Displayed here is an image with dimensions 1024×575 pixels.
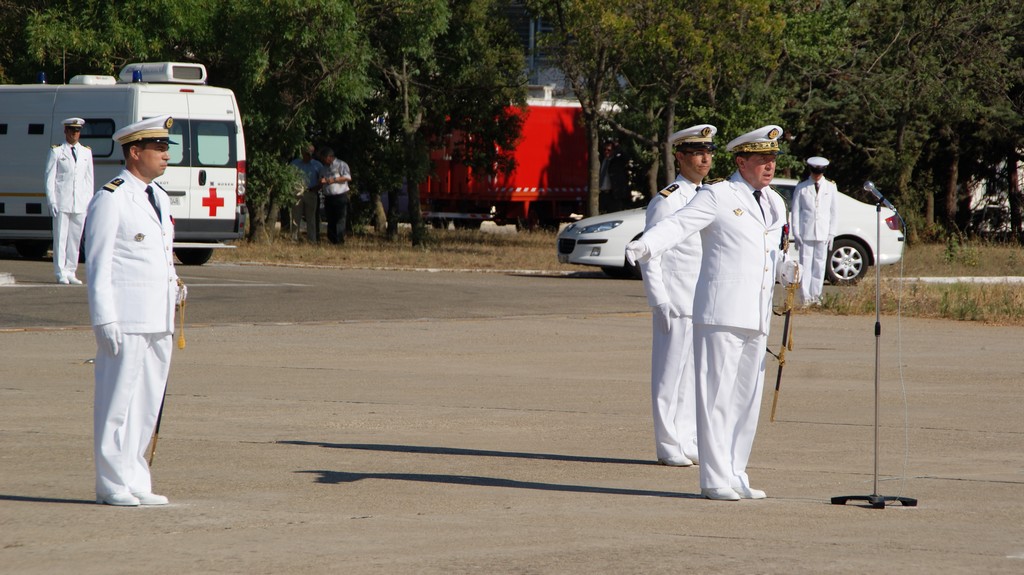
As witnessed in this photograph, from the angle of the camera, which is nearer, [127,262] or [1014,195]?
[127,262]

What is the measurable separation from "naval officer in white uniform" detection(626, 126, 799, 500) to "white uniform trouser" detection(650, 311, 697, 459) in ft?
3.44

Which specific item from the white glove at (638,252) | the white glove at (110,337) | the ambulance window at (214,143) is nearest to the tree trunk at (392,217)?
the ambulance window at (214,143)

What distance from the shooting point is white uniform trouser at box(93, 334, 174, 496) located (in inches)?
266

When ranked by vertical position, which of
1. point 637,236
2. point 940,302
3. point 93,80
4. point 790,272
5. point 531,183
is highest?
point 93,80

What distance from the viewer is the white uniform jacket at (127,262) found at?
673 centimetres

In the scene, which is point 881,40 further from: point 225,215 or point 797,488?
point 797,488

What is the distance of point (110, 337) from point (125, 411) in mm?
350

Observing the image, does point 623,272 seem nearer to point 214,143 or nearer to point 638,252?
point 214,143

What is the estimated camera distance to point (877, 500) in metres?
6.90

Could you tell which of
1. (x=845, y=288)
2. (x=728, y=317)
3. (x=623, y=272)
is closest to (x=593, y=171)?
(x=623, y=272)

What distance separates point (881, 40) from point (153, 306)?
29.0 m

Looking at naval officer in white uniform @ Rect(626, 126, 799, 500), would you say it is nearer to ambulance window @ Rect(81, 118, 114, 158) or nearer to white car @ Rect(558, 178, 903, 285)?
white car @ Rect(558, 178, 903, 285)

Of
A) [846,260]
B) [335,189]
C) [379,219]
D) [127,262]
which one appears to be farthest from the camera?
[379,219]

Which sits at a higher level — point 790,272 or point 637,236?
A: point 790,272
